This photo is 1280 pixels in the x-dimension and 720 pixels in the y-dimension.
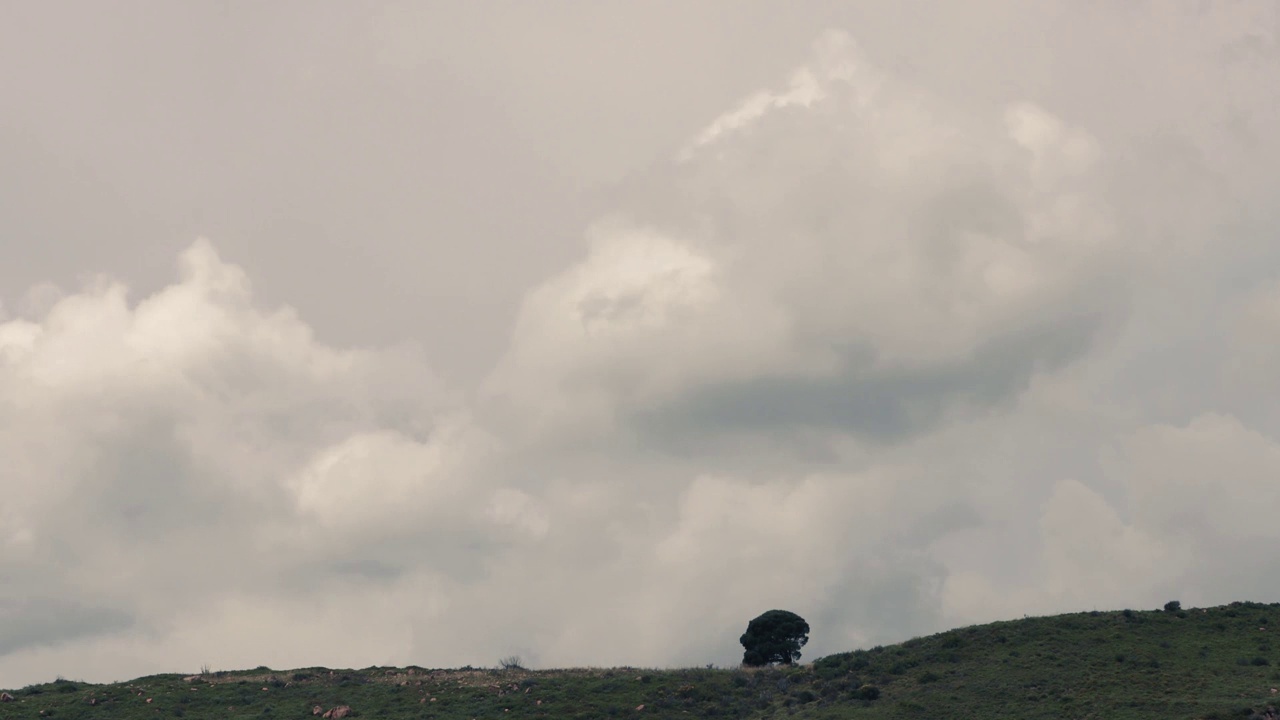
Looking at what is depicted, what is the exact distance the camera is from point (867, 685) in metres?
97.5

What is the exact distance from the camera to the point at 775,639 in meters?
120

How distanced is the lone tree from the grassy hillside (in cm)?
852

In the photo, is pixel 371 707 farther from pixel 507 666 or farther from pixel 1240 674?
pixel 1240 674

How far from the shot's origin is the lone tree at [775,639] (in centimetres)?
11994

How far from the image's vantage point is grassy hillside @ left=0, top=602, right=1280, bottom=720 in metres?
87.8

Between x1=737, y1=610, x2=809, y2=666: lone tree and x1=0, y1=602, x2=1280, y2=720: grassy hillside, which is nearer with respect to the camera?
x1=0, y1=602, x2=1280, y2=720: grassy hillside

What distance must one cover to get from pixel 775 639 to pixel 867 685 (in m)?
23.1

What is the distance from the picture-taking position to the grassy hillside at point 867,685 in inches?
3455

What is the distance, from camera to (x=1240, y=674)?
88062mm

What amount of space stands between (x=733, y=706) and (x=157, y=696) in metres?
49.3

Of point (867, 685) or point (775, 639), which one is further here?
point (775, 639)

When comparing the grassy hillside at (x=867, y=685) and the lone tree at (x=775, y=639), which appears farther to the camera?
the lone tree at (x=775, y=639)

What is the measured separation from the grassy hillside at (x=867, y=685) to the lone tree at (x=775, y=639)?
852 centimetres

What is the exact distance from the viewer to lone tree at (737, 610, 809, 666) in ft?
393
